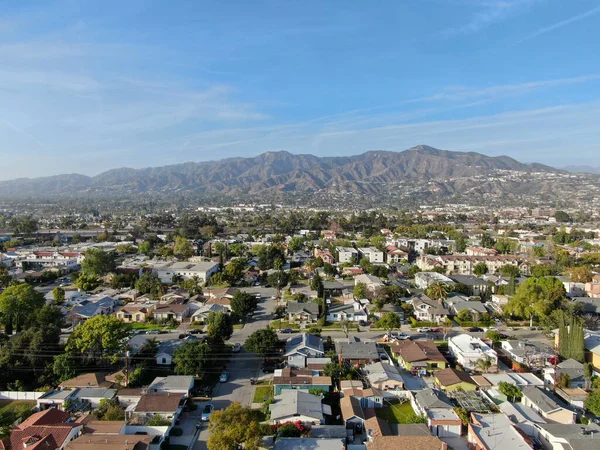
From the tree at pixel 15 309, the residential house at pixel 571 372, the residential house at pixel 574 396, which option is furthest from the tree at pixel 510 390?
the tree at pixel 15 309

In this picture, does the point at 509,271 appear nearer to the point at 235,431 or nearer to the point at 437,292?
the point at 437,292

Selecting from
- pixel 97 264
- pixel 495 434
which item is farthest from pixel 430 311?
pixel 97 264

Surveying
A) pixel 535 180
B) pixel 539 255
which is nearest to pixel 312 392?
pixel 539 255

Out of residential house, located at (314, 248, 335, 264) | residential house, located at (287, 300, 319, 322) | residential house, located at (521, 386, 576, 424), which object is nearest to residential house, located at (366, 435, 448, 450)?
residential house, located at (521, 386, 576, 424)

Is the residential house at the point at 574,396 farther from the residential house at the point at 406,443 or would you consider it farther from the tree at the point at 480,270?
the tree at the point at 480,270

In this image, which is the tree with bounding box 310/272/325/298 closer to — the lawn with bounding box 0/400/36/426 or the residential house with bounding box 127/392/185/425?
the residential house with bounding box 127/392/185/425
